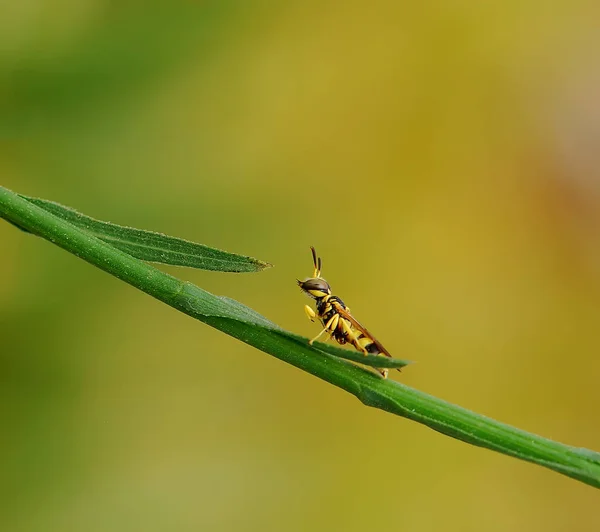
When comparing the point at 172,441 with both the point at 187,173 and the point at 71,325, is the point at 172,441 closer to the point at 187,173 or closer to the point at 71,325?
the point at 71,325

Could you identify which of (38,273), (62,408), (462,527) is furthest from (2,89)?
(462,527)

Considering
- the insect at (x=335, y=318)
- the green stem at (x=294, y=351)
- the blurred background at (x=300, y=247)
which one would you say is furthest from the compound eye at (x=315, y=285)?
the blurred background at (x=300, y=247)

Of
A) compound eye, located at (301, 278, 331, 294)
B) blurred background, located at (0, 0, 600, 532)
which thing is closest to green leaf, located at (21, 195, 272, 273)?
compound eye, located at (301, 278, 331, 294)

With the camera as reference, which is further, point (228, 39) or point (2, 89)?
point (228, 39)

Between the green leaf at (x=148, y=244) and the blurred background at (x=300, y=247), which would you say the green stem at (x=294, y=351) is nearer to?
the green leaf at (x=148, y=244)

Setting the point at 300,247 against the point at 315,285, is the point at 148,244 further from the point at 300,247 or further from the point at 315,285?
the point at 300,247

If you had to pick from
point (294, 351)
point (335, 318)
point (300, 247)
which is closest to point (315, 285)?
point (335, 318)

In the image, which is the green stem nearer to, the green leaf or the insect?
the green leaf
